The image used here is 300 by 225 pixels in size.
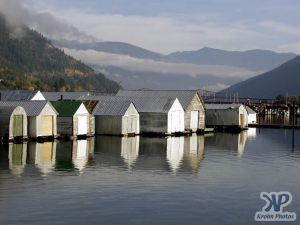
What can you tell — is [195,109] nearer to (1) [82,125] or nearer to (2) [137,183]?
(1) [82,125]

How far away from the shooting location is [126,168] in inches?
1655

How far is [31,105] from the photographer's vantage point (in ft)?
212

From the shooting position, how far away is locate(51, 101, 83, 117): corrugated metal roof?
6950 cm

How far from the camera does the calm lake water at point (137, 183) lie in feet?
89.7

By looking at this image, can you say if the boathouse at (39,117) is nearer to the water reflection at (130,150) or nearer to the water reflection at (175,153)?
the water reflection at (130,150)

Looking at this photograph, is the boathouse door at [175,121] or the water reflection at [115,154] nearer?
the water reflection at [115,154]

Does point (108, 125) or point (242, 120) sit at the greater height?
point (242, 120)

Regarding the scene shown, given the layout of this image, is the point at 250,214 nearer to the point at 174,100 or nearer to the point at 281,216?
the point at 281,216

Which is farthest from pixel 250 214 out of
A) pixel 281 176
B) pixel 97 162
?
pixel 97 162

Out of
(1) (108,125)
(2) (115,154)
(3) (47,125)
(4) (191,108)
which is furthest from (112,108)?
(2) (115,154)

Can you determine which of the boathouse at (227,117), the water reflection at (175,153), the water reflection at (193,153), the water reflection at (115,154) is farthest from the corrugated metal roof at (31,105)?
the boathouse at (227,117)

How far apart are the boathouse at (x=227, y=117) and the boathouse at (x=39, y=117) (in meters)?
39.5

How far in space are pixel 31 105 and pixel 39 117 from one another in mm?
1799

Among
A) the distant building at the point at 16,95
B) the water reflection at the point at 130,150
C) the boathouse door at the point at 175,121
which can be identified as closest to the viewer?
the water reflection at the point at 130,150
